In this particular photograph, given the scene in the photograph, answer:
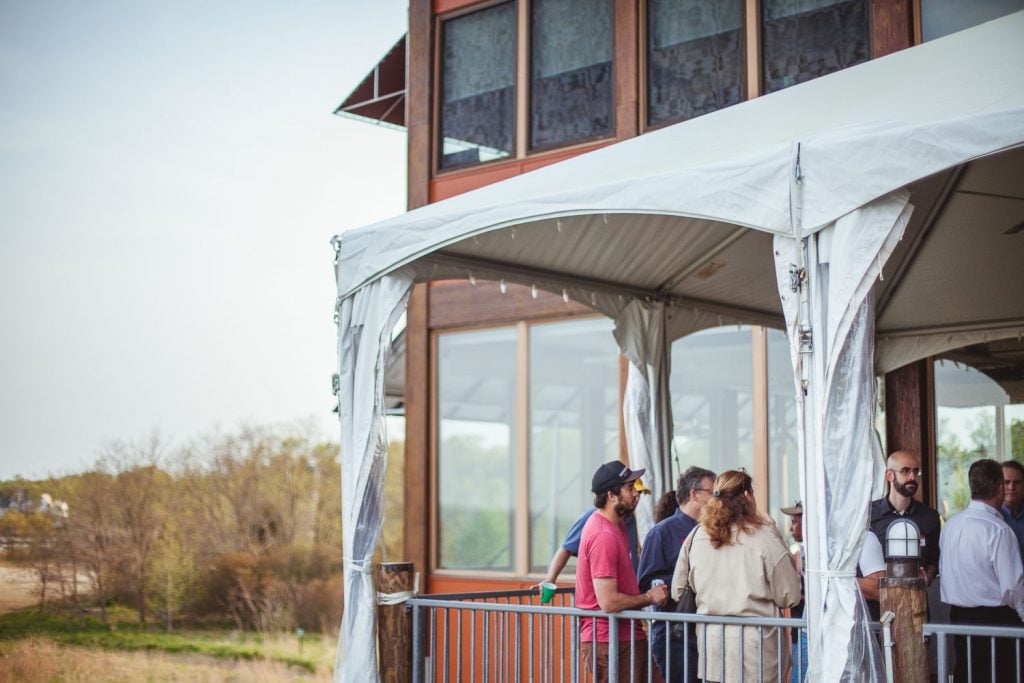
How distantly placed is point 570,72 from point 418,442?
13.6ft

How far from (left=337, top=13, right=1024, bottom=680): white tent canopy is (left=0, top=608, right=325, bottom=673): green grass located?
14240mm

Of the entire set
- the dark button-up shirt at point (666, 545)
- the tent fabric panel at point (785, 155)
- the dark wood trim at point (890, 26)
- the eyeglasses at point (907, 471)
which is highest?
the dark wood trim at point (890, 26)

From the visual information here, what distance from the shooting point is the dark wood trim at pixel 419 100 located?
42.0ft

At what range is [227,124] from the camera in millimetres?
32750

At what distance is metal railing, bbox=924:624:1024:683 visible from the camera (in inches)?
190

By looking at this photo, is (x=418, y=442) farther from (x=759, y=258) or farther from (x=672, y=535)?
(x=672, y=535)

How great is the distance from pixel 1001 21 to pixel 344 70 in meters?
30.7

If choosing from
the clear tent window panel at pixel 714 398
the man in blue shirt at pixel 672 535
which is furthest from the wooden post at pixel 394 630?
the clear tent window panel at pixel 714 398

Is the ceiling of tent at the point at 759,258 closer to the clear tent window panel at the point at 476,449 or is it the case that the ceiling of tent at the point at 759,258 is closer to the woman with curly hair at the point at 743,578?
the woman with curly hair at the point at 743,578

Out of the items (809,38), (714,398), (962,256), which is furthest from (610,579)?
(809,38)

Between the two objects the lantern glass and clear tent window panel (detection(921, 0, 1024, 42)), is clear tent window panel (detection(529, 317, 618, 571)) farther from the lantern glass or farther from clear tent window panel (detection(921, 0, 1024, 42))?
the lantern glass

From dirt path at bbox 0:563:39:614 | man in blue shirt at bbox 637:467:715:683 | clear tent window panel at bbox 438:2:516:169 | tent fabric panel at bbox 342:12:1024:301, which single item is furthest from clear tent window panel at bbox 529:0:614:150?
dirt path at bbox 0:563:39:614

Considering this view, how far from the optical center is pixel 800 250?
209 inches

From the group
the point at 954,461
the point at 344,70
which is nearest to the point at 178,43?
the point at 344,70
